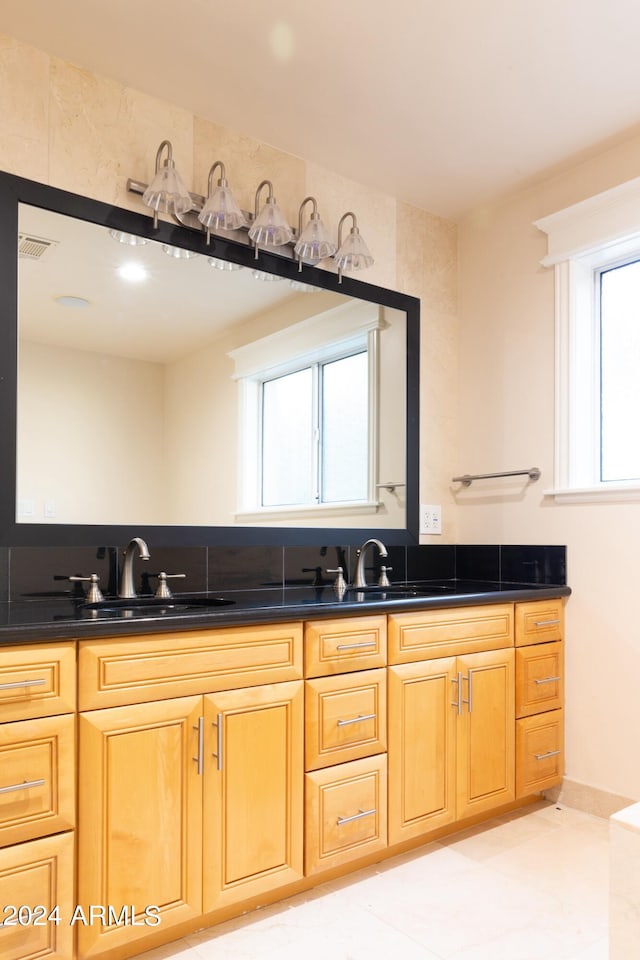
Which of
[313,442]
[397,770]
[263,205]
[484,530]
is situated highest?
[263,205]

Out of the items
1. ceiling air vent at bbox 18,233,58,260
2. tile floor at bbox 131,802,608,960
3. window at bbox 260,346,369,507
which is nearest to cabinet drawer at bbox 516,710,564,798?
tile floor at bbox 131,802,608,960

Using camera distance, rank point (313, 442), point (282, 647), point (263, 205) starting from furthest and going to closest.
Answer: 1. point (313, 442)
2. point (263, 205)
3. point (282, 647)

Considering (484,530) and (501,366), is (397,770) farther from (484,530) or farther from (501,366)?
(501,366)

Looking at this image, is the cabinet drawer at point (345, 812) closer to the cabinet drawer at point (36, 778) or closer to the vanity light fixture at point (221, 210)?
the cabinet drawer at point (36, 778)

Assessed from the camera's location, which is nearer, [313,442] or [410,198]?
[313,442]

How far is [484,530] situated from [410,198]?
59.1 inches

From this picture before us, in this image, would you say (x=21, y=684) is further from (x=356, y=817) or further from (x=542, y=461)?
(x=542, y=461)

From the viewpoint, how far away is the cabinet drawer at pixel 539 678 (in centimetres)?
259

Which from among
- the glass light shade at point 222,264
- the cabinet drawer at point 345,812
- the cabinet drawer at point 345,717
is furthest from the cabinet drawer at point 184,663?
the glass light shade at point 222,264

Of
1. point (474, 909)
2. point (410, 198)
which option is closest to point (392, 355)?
point (410, 198)

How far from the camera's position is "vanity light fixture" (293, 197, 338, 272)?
8.39 feet

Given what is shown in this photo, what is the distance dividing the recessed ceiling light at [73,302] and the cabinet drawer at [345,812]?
1.59 meters

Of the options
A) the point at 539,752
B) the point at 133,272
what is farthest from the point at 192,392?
the point at 539,752

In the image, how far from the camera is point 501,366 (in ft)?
10.1
